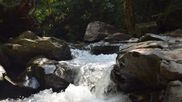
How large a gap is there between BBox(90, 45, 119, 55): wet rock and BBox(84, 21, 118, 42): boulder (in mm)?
2264

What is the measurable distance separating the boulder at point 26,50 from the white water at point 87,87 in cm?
79

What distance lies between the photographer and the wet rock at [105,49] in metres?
13.2

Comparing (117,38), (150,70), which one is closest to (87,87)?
(150,70)

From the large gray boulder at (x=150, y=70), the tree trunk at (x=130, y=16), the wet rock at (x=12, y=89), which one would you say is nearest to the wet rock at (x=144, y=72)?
the large gray boulder at (x=150, y=70)

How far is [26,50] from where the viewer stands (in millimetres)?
11680

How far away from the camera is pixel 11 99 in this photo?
10.4 meters

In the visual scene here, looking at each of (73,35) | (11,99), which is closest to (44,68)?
(11,99)

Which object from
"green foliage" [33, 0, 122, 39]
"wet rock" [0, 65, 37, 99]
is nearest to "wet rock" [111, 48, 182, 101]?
"wet rock" [0, 65, 37, 99]

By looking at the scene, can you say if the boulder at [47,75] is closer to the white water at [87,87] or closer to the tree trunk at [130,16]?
the white water at [87,87]

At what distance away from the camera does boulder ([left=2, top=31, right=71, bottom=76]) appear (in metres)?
11.7

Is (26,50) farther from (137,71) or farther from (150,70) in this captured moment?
(150,70)

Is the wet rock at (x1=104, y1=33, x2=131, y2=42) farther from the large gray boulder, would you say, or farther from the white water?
the large gray boulder

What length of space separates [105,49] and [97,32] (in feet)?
9.19

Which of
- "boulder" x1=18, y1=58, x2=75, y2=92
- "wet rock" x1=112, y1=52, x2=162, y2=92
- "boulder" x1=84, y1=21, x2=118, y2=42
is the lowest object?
"boulder" x1=84, y1=21, x2=118, y2=42
